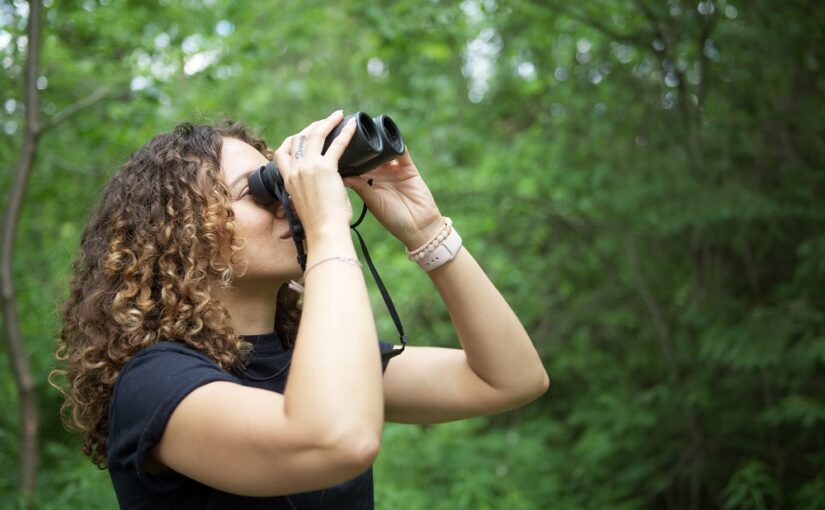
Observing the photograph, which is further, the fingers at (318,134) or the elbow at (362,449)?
the fingers at (318,134)

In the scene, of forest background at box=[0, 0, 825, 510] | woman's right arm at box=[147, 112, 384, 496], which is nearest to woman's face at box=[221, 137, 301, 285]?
woman's right arm at box=[147, 112, 384, 496]

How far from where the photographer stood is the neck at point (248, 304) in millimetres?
1411

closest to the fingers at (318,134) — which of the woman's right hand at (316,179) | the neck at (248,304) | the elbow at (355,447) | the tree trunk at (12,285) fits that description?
the woman's right hand at (316,179)

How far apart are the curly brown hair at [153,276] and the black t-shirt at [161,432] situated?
68 millimetres

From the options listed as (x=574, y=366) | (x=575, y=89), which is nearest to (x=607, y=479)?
(x=574, y=366)

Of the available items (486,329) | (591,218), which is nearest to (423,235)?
(486,329)

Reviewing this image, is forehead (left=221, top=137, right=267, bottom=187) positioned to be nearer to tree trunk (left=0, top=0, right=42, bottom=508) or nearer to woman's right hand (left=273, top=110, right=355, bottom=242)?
woman's right hand (left=273, top=110, right=355, bottom=242)

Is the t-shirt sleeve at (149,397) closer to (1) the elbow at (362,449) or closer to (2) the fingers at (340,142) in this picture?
(1) the elbow at (362,449)

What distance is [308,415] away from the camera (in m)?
1.00

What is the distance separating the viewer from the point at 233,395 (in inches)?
42.2

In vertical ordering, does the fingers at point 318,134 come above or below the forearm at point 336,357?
above

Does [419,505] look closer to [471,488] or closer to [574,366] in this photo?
[471,488]

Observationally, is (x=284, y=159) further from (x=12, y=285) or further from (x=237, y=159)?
(x=12, y=285)

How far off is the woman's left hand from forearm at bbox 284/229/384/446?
0.39 metres
